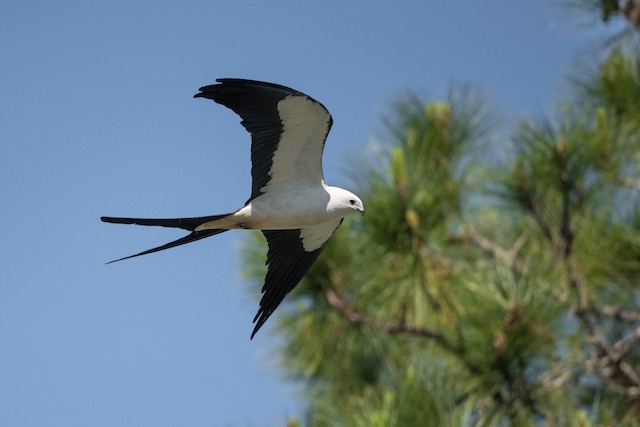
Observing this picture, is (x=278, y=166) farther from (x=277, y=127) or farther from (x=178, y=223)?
(x=178, y=223)

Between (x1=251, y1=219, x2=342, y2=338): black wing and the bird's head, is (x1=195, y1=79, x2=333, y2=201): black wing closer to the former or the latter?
the bird's head

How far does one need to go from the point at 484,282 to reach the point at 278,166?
1.98 m

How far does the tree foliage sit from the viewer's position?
20.0 ft

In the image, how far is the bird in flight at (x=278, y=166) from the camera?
4434 mm

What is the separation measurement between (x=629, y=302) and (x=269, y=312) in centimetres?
366

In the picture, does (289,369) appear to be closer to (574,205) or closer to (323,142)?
(574,205)

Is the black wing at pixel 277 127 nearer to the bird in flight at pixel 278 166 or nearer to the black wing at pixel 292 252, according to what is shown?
the bird in flight at pixel 278 166

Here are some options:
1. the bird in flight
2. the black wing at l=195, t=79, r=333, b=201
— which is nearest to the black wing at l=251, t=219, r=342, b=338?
the bird in flight

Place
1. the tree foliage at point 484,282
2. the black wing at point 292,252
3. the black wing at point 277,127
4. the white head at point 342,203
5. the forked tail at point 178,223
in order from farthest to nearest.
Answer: the tree foliage at point 484,282 < the black wing at point 292,252 < the white head at point 342,203 < the black wing at point 277,127 < the forked tail at point 178,223

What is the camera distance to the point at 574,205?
7.56 m

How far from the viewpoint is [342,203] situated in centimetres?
476

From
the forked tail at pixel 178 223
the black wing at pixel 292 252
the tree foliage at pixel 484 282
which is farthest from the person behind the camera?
the tree foliage at pixel 484 282

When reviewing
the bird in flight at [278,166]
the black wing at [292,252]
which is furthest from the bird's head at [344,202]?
the black wing at [292,252]

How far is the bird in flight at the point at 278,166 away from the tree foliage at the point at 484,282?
1.47m
